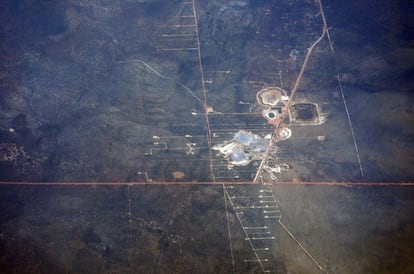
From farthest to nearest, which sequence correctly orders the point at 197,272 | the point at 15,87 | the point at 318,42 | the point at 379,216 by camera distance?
the point at 318,42
the point at 15,87
the point at 379,216
the point at 197,272

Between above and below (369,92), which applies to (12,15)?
above

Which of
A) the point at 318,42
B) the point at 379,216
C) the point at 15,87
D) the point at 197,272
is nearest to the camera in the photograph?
the point at 197,272

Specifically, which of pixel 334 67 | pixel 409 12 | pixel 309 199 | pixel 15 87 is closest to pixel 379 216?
pixel 309 199

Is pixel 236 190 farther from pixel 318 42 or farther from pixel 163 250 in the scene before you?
pixel 318 42

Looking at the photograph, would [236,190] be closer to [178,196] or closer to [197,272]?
[178,196]

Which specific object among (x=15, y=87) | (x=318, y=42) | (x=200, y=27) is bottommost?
(x=15, y=87)

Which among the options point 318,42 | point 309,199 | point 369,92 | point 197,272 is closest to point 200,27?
point 318,42

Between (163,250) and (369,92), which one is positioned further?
(369,92)
